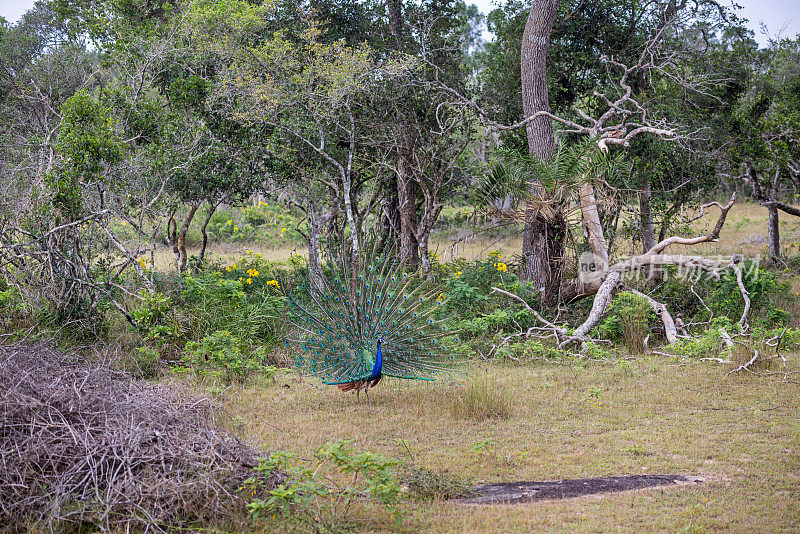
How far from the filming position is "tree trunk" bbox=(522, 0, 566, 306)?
12.8 m

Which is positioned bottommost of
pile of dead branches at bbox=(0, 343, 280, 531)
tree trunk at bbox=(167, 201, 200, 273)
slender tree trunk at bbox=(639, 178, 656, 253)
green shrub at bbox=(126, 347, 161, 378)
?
green shrub at bbox=(126, 347, 161, 378)

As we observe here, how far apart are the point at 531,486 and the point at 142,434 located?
3.16m

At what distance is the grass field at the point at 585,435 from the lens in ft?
16.9

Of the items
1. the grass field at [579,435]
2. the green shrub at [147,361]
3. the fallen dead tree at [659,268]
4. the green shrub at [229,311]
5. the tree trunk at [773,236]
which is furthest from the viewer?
the tree trunk at [773,236]

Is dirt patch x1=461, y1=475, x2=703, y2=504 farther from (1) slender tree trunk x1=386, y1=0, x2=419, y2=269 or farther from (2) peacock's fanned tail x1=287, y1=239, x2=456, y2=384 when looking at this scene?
(1) slender tree trunk x1=386, y1=0, x2=419, y2=269

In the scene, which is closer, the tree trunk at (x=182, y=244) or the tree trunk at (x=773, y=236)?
the tree trunk at (x=182, y=244)

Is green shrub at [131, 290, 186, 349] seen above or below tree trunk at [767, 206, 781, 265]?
below

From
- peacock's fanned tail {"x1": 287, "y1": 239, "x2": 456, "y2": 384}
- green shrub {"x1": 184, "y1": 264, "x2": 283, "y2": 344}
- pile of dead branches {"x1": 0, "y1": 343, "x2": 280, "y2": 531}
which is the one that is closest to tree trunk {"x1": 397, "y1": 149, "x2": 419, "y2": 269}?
green shrub {"x1": 184, "y1": 264, "x2": 283, "y2": 344}

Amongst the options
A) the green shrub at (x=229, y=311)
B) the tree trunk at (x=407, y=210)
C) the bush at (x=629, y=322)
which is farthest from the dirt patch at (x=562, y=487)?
the tree trunk at (x=407, y=210)

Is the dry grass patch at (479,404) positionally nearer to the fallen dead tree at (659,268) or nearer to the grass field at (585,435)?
the grass field at (585,435)

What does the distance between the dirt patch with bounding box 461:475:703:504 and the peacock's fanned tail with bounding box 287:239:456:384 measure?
2.35 meters

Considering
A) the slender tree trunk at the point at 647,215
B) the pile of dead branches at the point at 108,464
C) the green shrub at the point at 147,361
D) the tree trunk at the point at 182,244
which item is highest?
the slender tree trunk at the point at 647,215

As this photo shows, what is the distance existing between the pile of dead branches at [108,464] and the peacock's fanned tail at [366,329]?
2831 mm

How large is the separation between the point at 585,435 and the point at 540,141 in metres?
7.52
